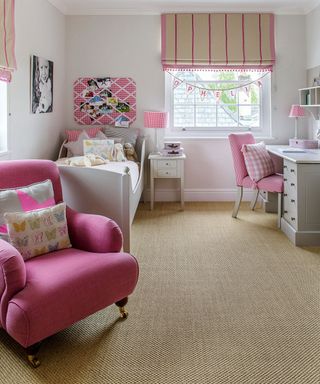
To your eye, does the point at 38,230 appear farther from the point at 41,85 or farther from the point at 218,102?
the point at 218,102

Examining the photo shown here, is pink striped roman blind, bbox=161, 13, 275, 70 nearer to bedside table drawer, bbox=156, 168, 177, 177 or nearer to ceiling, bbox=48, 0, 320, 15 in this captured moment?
ceiling, bbox=48, 0, 320, 15

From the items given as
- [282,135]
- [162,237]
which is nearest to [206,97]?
[282,135]

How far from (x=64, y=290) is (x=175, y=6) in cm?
439

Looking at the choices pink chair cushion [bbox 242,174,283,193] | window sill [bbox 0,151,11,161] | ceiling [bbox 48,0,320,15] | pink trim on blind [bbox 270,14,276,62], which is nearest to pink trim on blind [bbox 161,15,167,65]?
ceiling [bbox 48,0,320,15]

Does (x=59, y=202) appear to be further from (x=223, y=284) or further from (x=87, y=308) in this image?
(x=223, y=284)

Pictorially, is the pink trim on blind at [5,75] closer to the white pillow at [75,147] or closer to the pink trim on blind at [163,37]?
the white pillow at [75,147]

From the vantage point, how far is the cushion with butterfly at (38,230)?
219cm

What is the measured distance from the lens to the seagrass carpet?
74.1 inches

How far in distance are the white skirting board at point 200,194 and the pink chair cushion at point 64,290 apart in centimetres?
326

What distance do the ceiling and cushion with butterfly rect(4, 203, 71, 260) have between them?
142 inches

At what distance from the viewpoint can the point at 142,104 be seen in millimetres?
5422

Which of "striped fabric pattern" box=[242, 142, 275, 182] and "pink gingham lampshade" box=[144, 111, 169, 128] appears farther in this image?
"pink gingham lampshade" box=[144, 111, 169, 128]

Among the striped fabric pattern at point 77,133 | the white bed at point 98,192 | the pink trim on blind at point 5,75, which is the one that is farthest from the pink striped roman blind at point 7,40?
the striped fabric pattern at point 77,133

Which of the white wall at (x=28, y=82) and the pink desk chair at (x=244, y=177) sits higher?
the white wall at (x=28, y=82)
